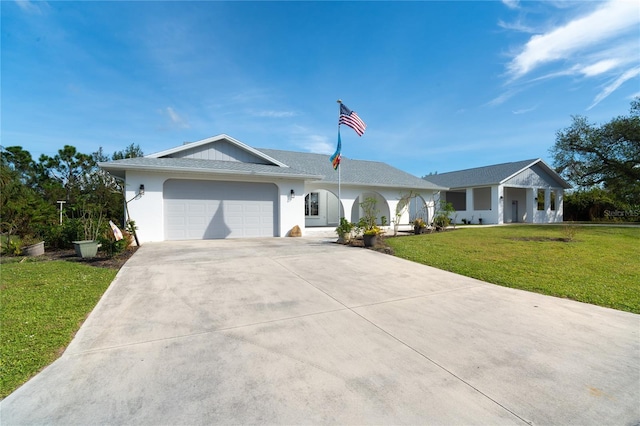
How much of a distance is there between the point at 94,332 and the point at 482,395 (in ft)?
14.2

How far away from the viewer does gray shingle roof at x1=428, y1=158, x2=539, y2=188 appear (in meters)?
23.7

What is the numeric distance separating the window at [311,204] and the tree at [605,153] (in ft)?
70.8

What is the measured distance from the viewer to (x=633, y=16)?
31.8 ft

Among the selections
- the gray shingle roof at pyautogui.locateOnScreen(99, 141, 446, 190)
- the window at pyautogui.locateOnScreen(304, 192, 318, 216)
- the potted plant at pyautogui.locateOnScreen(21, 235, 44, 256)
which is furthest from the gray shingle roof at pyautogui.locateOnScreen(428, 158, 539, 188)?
the potted plant at pyautogui.locateOnScreen(21, 235, 44, 256)

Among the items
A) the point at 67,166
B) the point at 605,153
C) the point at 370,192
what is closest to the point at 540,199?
the point at 605,153

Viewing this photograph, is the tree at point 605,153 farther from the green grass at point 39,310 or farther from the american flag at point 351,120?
the green grass at point 39,310

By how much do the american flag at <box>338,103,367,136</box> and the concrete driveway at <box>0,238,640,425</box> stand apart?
873cm

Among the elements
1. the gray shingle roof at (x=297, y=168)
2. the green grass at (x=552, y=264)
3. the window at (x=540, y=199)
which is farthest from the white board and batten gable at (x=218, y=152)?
the window at (x=540, y=199)

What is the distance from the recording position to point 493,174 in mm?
24844

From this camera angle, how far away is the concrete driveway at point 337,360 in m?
2.11

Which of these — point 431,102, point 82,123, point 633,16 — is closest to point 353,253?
point 431,102

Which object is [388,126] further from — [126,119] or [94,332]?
[94,332]

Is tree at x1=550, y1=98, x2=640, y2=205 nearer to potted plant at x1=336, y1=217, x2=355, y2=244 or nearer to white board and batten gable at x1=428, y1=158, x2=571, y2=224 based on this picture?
white board and batten gable at x1=428, y1=158, x2=571, y2=224

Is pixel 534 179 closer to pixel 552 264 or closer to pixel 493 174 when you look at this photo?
pixel 493 174
